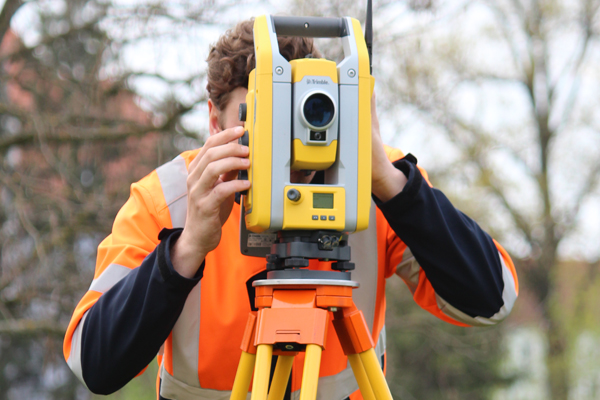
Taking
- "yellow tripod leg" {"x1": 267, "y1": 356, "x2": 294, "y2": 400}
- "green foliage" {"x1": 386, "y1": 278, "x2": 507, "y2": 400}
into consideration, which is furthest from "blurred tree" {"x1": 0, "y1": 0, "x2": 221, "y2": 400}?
"green foliage" {"x1": 386, "y1": 278, "x2": 507, "y2": 400}

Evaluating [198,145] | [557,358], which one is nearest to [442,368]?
[557,358]

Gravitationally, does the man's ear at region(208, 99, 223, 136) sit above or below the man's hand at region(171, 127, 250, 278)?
above

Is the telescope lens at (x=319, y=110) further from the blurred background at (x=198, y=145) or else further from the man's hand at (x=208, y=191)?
the blurred background at (x=198, y=145)

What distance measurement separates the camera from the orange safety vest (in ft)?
5.05

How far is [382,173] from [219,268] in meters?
0.55

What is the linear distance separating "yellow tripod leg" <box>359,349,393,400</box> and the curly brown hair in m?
0.82

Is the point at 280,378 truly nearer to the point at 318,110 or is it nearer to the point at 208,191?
the point at 208,191

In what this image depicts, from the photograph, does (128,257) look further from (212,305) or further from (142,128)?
(142,128)

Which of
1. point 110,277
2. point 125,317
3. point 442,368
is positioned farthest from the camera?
point 442,368

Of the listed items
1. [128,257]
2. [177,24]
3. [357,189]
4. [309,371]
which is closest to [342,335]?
[309,371]

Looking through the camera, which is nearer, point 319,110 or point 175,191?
point 319,110

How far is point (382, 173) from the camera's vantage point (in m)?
1.35

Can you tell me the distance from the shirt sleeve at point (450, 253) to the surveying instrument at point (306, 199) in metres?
0.22

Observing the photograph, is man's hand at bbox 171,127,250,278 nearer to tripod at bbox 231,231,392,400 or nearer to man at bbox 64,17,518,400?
man at bbox 64,17,518,400
